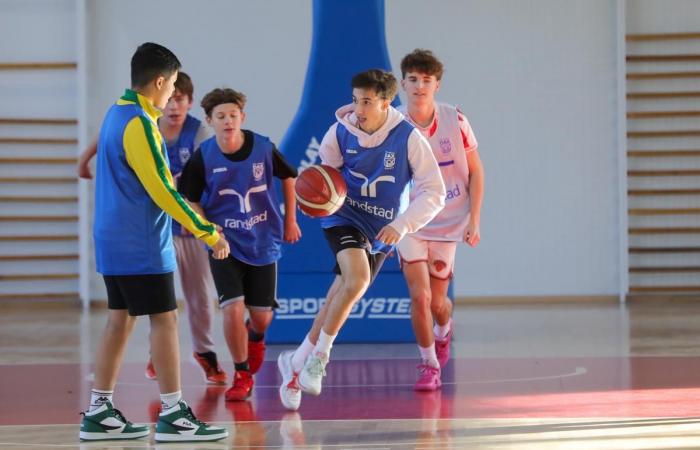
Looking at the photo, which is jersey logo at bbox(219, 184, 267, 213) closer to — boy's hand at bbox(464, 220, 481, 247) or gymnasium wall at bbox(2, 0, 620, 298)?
boy's hand at bbox(464, 220, 481, 247)

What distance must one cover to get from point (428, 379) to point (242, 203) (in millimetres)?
1156

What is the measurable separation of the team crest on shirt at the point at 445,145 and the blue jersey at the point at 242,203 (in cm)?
94

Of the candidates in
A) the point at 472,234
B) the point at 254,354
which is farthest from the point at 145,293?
the point at 472,234

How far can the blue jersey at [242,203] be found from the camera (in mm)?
4758

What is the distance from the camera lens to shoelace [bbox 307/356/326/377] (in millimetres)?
4332

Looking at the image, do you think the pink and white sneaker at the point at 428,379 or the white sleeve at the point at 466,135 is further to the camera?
the white sleeve at the point at 466,135

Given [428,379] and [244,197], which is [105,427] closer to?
[244,197]

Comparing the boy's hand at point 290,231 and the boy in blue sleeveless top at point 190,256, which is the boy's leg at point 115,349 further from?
the boy in blue sleeveless top at point 190,256

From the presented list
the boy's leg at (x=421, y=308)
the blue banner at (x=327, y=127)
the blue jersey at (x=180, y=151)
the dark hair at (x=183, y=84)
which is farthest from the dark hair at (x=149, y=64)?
the blue banner at (x=327, y=127)

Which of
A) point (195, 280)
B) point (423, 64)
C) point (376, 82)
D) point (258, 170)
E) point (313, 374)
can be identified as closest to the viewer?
point (313, 374)

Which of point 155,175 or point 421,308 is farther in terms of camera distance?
point 421,308

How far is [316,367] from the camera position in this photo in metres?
4.34

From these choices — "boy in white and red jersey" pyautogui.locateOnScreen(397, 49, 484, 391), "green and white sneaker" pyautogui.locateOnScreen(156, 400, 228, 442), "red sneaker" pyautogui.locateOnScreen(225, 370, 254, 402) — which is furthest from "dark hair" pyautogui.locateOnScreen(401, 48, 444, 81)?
"green and white sneaker" pyautogui.locateOnScreen(156, 400, 228, 442)

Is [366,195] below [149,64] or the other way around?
below
